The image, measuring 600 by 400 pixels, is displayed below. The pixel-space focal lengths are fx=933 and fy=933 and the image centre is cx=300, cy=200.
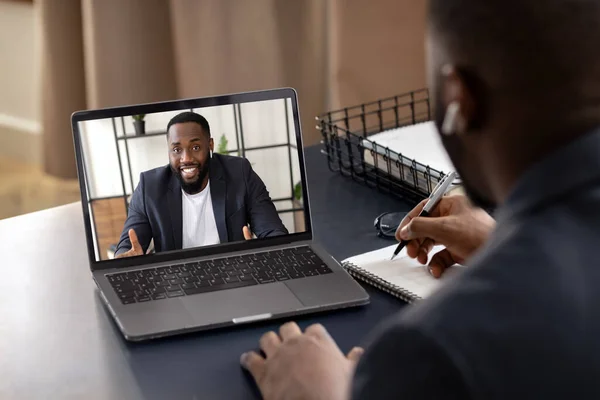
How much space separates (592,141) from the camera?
2.14 ft

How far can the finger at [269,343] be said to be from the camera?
106cm

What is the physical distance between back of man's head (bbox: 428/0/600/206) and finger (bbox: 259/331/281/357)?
42 cm

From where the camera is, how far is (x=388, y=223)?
1.41m

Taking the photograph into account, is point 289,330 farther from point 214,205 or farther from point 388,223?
point 388,223

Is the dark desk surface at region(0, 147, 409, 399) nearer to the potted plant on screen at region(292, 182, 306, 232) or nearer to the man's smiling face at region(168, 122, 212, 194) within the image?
the potted plant on screen at region(292, 182, 306, 232)

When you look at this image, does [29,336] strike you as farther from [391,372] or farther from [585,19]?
[585,19]

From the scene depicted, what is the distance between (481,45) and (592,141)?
10 cm

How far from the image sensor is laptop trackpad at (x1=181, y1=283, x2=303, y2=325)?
3.79 feet

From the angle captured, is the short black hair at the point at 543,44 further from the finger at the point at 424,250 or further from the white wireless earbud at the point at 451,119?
the finger at the point at 424,250

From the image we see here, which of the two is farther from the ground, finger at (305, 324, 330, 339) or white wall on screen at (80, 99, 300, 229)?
white wall on screen at (80, 99, 300, 229)

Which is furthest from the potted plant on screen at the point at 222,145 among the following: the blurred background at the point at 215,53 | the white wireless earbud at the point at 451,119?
the blurred background at the point at 215,53

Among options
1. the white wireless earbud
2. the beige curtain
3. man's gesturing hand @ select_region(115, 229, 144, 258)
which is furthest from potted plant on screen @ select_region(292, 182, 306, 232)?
the beige curtain

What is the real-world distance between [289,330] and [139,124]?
0.39m

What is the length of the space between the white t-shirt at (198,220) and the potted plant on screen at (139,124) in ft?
0.34
